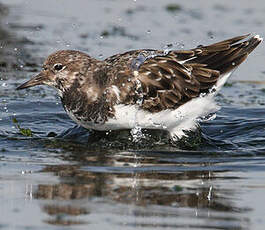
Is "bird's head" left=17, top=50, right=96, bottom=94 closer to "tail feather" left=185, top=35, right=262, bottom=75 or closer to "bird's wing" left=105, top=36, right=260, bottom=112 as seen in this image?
"bird's wing" left=105, top=36, right=260, bottom=112

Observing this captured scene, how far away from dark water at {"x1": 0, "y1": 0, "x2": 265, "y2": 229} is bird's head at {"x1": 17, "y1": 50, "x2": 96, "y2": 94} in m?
0.50

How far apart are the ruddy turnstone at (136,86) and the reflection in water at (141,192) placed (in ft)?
1.86

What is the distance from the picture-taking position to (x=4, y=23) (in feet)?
36.8

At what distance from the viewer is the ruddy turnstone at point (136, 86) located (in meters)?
6.89

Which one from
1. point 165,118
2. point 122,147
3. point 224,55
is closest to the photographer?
point 122,147

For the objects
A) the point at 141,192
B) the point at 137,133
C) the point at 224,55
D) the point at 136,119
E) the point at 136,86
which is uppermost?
the point at 224,55

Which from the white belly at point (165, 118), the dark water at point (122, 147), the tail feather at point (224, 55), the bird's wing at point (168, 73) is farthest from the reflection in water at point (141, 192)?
the tail feather at point (224, 55)

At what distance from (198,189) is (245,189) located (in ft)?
1.04

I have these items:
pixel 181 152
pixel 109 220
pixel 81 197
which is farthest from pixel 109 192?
pixel 181 152

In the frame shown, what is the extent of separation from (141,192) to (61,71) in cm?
198

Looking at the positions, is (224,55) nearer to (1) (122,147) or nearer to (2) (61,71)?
(1) (122,147)

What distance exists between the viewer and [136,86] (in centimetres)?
698

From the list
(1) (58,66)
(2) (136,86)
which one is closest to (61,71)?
(1) (58,66)

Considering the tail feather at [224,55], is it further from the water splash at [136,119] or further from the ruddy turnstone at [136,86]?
the water splash at [136,119]
